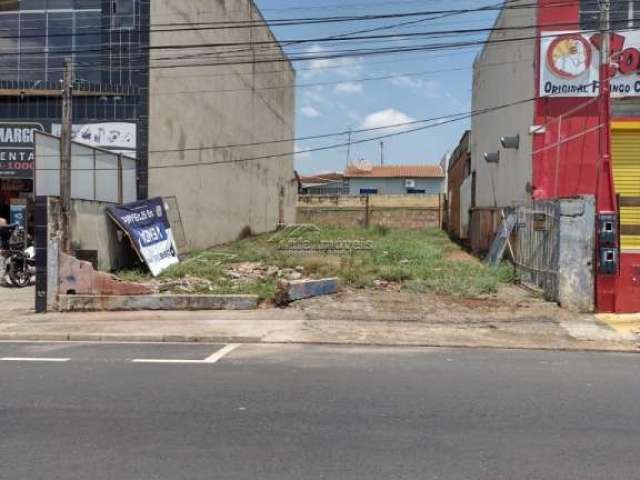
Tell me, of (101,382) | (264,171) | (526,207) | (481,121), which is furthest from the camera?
(264,171)

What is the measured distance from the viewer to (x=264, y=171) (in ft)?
120

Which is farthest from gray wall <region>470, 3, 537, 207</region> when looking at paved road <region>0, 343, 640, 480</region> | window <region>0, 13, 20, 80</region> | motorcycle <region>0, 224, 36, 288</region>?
window <region>0, 13, 20, 80</region>

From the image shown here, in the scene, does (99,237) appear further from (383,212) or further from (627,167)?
(383,212)

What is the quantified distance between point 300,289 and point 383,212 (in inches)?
1304

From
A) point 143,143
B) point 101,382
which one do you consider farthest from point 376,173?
point 101,382

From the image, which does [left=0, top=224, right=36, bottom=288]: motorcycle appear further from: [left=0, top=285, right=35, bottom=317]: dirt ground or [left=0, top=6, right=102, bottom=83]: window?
[left=0, top=6, right=102, bottom=83]: window

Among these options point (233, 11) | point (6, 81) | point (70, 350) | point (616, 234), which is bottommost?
point (70, 350)

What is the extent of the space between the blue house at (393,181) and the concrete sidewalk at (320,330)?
177 ft

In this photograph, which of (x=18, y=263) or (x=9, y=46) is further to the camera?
(x=9, y=46)

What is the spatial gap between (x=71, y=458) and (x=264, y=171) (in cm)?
3249

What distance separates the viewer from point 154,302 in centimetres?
1248

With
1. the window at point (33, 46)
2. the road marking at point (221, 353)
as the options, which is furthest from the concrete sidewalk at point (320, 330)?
the window at point (33, 46)

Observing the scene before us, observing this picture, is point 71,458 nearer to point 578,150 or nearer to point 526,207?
point 526,207

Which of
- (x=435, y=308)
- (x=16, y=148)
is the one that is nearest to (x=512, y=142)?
(x=435, y=308)
